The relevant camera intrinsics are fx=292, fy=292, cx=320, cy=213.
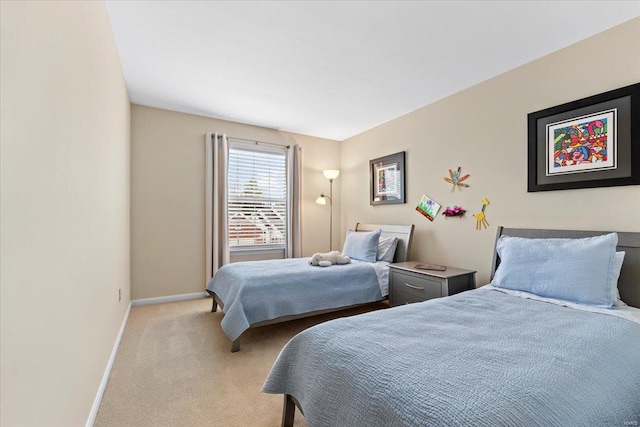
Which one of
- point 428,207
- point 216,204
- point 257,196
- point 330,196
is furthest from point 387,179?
point 216,204

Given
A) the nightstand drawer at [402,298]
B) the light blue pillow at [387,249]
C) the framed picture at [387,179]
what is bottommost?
the nightstand drawer at [402,298]

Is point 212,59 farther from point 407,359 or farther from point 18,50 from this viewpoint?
point 407,359

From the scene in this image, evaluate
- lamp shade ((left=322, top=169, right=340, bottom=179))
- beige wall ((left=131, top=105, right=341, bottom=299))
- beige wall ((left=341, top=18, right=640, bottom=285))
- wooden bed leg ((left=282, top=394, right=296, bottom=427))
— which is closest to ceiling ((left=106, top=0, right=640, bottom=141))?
beige wall ((left=341, top=18, right=640, bottom=285))

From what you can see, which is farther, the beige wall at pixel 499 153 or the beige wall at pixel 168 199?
the beige wall at pixel 168 199

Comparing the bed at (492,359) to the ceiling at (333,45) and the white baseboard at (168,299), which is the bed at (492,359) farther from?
the white baseboard at (168,299)

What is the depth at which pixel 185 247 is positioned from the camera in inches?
158

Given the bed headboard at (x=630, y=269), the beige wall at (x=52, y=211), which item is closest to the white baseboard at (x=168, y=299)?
the beige wall at (x=52, y=211)

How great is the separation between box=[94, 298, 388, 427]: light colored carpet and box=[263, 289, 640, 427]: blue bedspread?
0.50 m

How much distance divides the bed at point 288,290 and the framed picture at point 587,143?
61.5 inches

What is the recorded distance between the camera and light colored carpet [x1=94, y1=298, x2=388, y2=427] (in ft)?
5.65

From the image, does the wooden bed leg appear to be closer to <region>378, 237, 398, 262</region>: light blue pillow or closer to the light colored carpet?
the light colored carpet

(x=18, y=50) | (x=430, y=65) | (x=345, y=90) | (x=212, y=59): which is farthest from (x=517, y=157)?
(x=18, y=50)

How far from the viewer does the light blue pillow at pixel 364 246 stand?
366 centimetres

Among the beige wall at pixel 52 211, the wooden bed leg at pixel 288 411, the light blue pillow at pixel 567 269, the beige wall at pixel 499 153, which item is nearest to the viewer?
the beige wall at pixel 52 211
